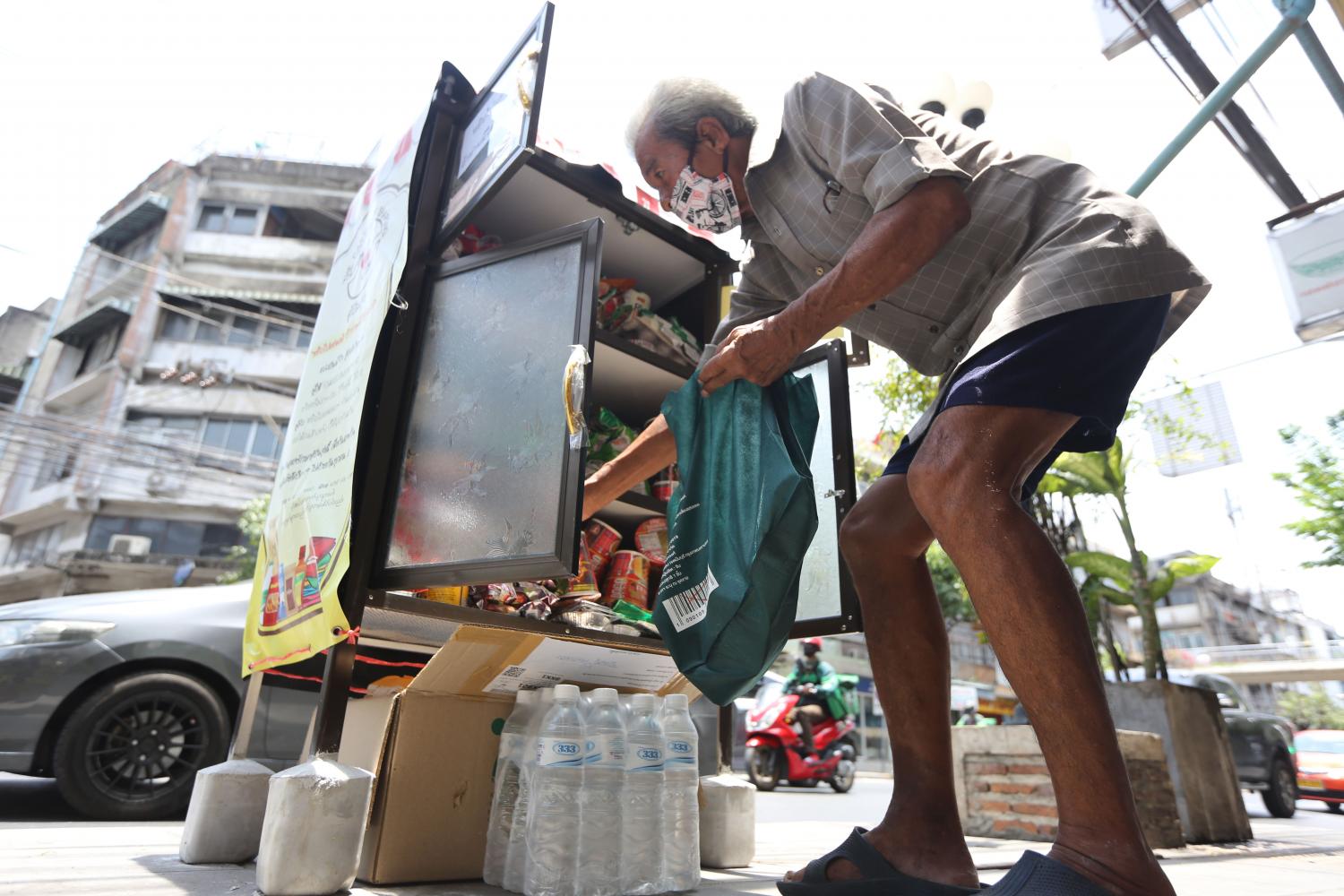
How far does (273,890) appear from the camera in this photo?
1.44 meters

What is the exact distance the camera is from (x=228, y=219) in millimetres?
24625

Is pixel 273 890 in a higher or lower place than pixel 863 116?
lower

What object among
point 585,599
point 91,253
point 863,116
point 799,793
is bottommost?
point 799,793

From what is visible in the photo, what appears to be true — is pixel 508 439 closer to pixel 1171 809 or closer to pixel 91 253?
pixel 1171 809

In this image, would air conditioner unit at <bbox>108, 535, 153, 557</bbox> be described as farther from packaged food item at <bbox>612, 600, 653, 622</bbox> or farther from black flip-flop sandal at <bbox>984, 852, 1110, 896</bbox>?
black flip-flop sandal at <bbox>984, 852, 1110, 896</bbox>

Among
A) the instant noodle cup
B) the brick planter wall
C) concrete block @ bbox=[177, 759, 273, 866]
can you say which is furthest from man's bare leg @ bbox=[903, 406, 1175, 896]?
the brick planter wall

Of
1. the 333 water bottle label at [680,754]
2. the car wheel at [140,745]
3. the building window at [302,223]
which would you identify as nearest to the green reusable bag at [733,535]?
the 333 water bottle label at [680,754]

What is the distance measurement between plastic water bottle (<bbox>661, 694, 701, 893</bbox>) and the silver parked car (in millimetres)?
2618

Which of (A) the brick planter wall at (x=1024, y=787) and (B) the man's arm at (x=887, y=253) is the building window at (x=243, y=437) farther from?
(B) the man's arm at (x=887, y=253)

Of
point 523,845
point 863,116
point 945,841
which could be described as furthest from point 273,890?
point 863,116

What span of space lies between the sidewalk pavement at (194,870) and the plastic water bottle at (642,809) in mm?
168

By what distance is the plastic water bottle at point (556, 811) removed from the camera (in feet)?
5.35

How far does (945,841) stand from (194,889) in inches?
55.2

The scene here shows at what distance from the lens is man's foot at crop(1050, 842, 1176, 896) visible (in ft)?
3.06
